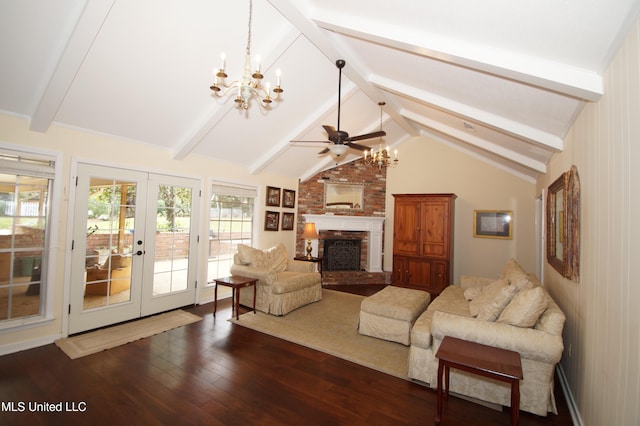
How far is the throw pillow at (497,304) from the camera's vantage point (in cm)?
256

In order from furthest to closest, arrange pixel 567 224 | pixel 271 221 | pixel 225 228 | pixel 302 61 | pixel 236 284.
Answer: pixel 271 221 < pixel 225 228 < pixel 236 284 < pixel 302 61 < pixel 567 224

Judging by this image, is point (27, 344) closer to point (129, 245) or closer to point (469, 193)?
point (129, 245)

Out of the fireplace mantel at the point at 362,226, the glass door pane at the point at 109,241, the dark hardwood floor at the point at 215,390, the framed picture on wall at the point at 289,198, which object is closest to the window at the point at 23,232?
the glass door pane at the point at 109,241

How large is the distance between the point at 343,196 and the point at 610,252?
5561 mm

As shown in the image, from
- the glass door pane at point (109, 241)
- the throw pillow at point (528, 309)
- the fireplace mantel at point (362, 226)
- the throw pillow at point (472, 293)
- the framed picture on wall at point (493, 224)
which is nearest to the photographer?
the throw pillow at point (528, 309)

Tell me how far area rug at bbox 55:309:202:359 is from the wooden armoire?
412 centimetres

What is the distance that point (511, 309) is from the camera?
2.44 metres

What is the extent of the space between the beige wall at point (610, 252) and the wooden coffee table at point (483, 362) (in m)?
0.45

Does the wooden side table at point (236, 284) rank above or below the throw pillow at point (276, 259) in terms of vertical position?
below

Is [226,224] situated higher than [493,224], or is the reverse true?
[493,224]

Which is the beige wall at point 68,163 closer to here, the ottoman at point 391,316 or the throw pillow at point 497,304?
the ottoman at point 391,316

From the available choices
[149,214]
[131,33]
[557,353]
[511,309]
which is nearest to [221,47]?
[131,33]

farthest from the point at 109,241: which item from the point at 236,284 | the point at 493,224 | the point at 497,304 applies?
the point at 493,224

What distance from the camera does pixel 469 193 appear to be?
20.4ft
